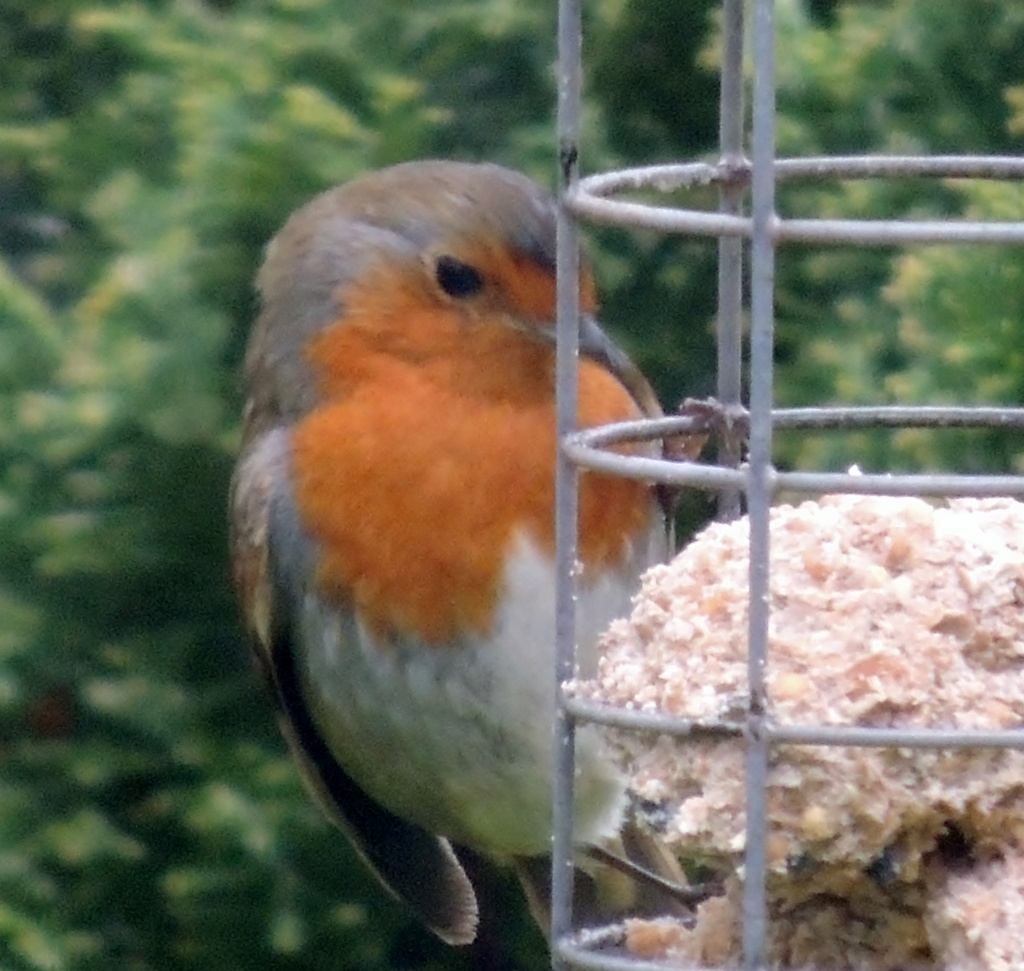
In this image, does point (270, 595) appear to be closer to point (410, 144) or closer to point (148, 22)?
point (410, 144)

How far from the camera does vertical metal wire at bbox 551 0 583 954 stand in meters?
1.94

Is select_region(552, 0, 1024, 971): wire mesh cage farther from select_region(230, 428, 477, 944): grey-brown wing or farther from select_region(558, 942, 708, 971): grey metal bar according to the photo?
select_region(230, 428, 477, 944): grey-brown wing

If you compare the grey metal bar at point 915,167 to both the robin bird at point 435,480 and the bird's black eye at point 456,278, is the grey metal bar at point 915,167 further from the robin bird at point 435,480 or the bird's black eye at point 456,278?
the bird's black eye at point 456,278

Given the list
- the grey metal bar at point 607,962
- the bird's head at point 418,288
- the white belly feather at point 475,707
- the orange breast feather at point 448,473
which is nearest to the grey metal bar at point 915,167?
the grey metal bar at point 607,962

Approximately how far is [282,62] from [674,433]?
1.43 m

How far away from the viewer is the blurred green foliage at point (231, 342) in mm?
3344

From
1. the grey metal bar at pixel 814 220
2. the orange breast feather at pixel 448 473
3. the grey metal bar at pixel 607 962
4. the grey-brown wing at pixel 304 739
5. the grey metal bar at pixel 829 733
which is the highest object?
the grey metal bar at pixel 814 220

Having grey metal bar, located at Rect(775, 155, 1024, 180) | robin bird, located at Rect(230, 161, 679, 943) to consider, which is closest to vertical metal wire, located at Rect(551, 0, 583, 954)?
grey metal bar, located at Rect(775, 155, 1024, 180)

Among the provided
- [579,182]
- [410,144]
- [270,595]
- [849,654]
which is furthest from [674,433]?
[410,144]

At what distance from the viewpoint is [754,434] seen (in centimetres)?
168

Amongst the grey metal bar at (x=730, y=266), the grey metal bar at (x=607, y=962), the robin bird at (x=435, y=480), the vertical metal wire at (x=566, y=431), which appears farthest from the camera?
the robin bird at (x=435, y=480)

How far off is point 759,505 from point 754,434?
56mm

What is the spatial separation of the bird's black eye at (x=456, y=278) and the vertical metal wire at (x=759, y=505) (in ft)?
4.09

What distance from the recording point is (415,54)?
3.68 metres
